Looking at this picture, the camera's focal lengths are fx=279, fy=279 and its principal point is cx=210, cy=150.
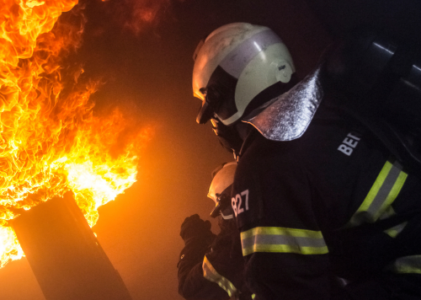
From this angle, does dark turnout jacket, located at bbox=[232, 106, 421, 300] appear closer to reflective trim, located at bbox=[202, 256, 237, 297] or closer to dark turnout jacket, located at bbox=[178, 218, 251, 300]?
dark turnout jacket, located at bbox=[178, 218, 251, 300]

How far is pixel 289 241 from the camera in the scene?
123cm

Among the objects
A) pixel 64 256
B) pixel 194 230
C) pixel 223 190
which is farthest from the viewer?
pixel 64 256

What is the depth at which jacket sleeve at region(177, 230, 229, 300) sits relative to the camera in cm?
224

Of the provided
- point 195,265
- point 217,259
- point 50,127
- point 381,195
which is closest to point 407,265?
point 381,195

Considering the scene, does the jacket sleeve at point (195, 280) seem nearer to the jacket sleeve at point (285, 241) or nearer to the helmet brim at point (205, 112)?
the jacket sleeve at point (285, 241)

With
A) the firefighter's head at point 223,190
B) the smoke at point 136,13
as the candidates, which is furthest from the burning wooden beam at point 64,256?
the smoke at point 136,13

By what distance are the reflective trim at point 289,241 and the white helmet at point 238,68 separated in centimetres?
97

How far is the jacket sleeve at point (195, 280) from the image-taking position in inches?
88.3

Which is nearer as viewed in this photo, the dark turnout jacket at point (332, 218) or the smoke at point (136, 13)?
the dark turnout jacket at point (332, 218)

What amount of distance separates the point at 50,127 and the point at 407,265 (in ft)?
12.3

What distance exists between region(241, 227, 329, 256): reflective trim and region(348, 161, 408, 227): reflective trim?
188 mm

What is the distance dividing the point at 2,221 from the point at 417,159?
3.82 meters

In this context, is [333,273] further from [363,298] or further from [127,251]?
[127,251]

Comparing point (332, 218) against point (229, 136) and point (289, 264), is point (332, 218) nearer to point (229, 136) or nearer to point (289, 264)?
point (289, 264)
